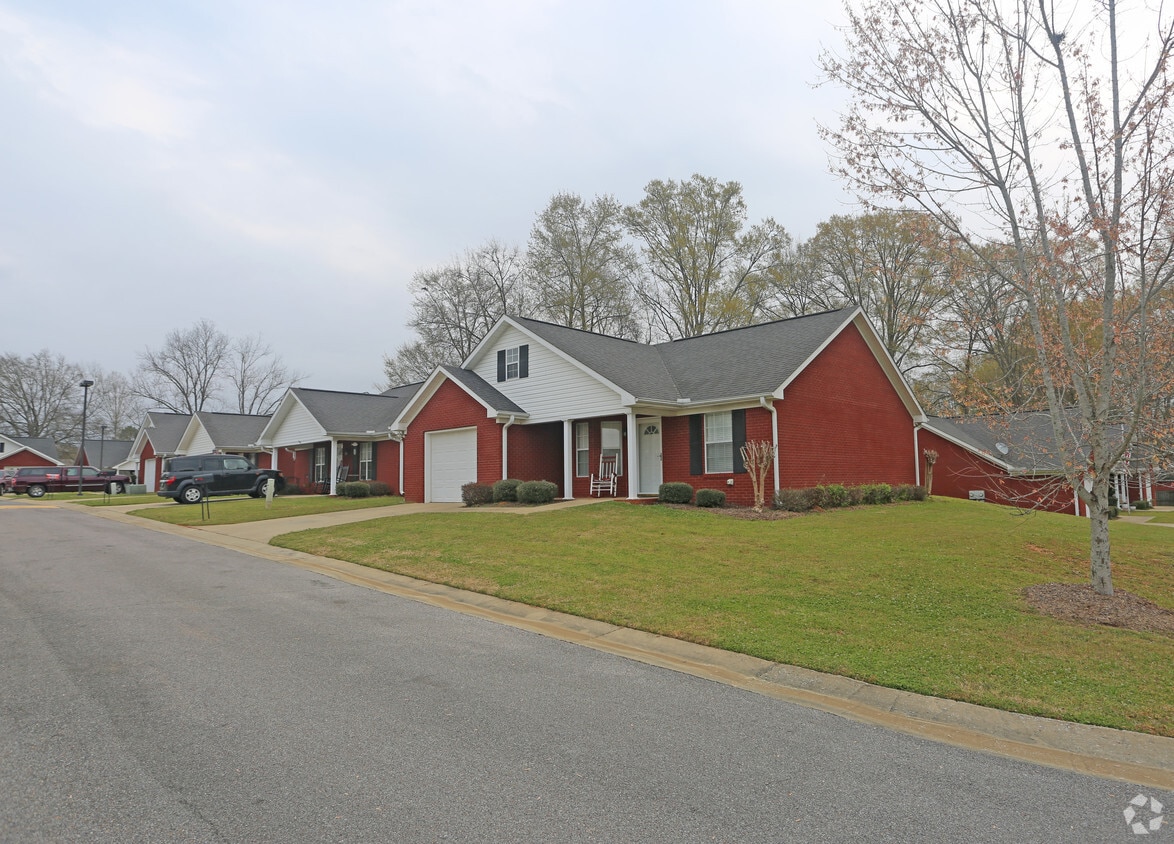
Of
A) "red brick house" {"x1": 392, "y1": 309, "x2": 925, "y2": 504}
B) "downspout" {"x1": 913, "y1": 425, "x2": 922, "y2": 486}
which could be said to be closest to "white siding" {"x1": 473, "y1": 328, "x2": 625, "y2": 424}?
"red brick house" {"x1": 392, "y1": 309, "x2": 925, "y2": 504}

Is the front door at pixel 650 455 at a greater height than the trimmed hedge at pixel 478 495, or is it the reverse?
the front door at pixel 650 455

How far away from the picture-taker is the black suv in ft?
83.8

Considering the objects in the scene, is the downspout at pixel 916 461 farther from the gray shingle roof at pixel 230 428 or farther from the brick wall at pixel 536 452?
the gray shingle roof at pixel 230 428

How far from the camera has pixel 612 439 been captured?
20859 millimetres

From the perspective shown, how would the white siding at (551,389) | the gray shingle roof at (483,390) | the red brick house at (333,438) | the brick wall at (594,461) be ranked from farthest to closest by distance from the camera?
the red brick house at (333,438) → the gray shingle roof at (483,390) → the brick wall at (594,461) → the white siding at (551,389)

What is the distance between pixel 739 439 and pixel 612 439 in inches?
160

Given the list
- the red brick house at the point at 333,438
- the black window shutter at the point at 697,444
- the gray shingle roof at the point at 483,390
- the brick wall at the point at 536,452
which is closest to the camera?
the black window shutter at the point at 697,444

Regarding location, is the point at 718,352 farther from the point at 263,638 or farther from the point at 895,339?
the point at 263,638

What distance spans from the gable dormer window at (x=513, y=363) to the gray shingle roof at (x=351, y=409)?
7145mm

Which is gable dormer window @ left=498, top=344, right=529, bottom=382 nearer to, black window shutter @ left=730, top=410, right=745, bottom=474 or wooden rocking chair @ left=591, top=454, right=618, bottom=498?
wooden rocking chair @ left=591, top=454, right=618, bottom=498

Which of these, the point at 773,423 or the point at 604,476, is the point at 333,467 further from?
the point at 773,423

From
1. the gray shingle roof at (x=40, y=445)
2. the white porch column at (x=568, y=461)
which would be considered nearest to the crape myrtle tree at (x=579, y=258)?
the white porch column at (x=568, y=461)

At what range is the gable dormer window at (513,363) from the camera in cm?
2167

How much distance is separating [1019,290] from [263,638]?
30.6ft
